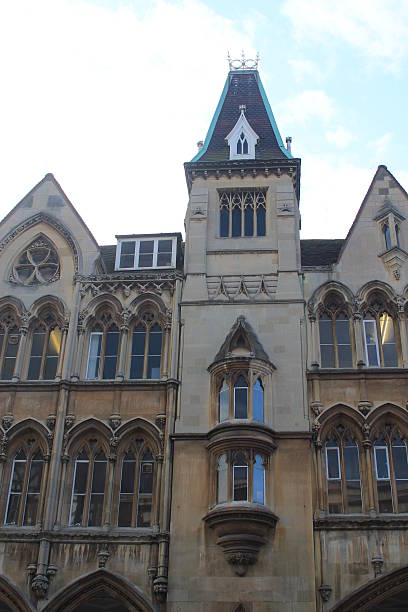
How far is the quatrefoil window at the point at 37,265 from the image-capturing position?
1161 inches

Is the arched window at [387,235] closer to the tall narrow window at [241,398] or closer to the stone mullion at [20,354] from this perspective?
the tall narrow window at [241,398]

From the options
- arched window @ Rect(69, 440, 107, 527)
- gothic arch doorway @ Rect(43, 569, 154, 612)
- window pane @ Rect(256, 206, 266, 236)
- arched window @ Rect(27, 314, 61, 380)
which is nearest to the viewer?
gothic arch doorway @ Rect(43, 569, 154, 612)

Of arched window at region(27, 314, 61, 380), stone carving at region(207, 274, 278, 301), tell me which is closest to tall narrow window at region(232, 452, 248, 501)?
stone carving at region(207, 274, 278, 301)

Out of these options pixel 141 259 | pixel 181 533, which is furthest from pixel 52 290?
pixel 181 533

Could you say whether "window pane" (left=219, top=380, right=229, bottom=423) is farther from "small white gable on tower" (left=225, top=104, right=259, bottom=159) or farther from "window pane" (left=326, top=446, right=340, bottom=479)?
"small white gable on tower" (left=225, top=104, right=259, bottom=159)

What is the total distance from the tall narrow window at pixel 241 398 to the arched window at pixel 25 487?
677 cm

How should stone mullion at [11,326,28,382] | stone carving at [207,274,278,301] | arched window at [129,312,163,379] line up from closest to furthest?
1. stone mullion at [11,326,28,382]
2. arched window at [129,312,163,379]
3. stone carving at [207,274,278,301]

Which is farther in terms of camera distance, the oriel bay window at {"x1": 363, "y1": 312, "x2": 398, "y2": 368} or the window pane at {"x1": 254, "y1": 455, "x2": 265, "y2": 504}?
the oriel bay window at {"x1": 363, "y1": 312, "x2": 398, "y2": 368}

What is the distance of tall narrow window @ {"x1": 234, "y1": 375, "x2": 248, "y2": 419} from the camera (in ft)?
81.5

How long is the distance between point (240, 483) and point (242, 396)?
2.95 m

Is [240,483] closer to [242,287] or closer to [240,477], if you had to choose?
[240,477]


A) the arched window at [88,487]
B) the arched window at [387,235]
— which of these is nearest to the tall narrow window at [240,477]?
the arched window at [88,487]

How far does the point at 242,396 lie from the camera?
82.7ft

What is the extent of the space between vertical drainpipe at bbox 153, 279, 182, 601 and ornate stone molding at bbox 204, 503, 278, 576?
171 cm
